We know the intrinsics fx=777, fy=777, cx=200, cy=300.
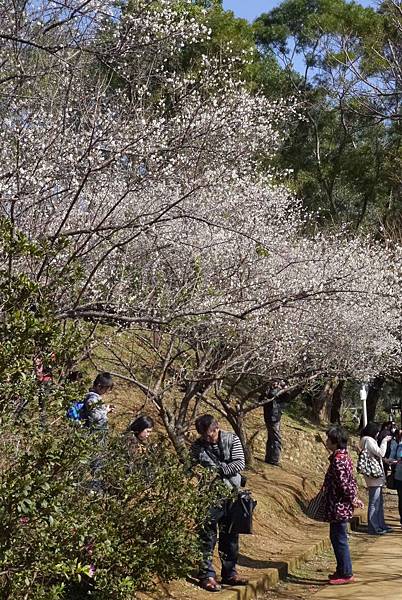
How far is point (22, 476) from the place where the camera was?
3.68 metres

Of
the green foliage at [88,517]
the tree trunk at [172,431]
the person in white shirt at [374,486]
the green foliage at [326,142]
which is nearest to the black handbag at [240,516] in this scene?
the green foliage at [88,517]

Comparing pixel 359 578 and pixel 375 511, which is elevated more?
pixel 375 511

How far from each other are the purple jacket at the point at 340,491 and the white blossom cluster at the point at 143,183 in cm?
173

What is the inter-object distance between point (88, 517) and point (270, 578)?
11.6 ft

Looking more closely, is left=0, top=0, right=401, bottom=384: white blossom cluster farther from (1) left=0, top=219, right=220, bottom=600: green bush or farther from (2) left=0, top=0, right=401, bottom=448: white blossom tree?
(1) left=0, top=219, right=220, bottom=600: green bush

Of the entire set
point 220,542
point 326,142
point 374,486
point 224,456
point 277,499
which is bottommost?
point 220,542

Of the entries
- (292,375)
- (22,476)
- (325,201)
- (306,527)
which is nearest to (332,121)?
(325,201)

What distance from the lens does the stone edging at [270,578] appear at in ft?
21.4

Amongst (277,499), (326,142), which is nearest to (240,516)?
(277,499)

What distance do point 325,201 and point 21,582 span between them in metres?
23.2

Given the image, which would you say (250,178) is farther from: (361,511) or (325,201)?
(325,201)

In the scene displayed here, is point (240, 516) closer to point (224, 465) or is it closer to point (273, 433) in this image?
point (224, 465)

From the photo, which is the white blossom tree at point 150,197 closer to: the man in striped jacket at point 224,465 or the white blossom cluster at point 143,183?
the white blossom cluster at point 143,183

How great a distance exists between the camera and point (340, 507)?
7777 millimetres
